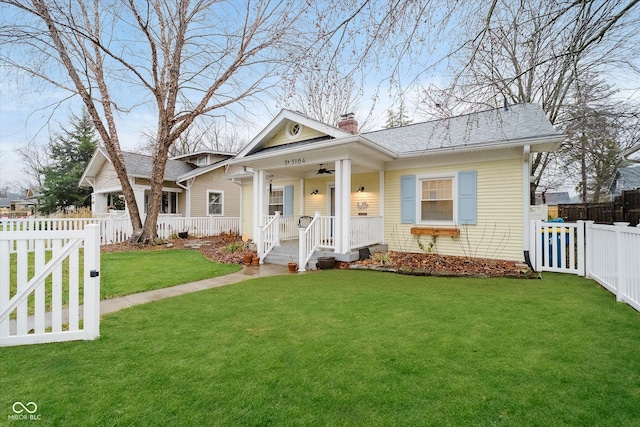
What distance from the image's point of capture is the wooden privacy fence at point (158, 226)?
11977mm

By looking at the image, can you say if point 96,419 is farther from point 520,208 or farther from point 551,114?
point 551,114

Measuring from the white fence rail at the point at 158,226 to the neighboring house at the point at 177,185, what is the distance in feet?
6.33

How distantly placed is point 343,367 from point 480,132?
8.09 m

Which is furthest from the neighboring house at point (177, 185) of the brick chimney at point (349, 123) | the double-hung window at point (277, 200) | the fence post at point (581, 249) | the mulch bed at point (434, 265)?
the fence post at point (581, 249)

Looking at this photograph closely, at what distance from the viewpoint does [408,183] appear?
9.27 meters

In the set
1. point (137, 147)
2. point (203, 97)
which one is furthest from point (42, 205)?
point (203, 97)

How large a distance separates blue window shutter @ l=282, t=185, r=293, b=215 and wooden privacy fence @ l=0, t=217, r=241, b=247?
17.3ft

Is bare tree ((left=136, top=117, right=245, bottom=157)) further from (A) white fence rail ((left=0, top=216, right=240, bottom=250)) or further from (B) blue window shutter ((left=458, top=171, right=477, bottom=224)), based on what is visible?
(B) blue window shutter ((left=458, top=171, right=477, bottom=224))

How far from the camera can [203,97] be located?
42.0 feet

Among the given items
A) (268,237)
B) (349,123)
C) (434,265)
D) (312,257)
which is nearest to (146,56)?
(349,123)

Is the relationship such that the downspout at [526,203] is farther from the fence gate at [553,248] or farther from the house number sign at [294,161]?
the house number sign at [294,161]

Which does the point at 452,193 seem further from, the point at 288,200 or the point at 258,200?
the point at 288,200

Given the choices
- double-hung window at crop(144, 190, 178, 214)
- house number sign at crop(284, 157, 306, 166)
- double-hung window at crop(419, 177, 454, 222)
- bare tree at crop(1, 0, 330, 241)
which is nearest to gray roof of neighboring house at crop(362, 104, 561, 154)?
double-hung window at crop(419, 177, 454, 222)

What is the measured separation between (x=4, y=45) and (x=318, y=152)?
10840 millimetres
